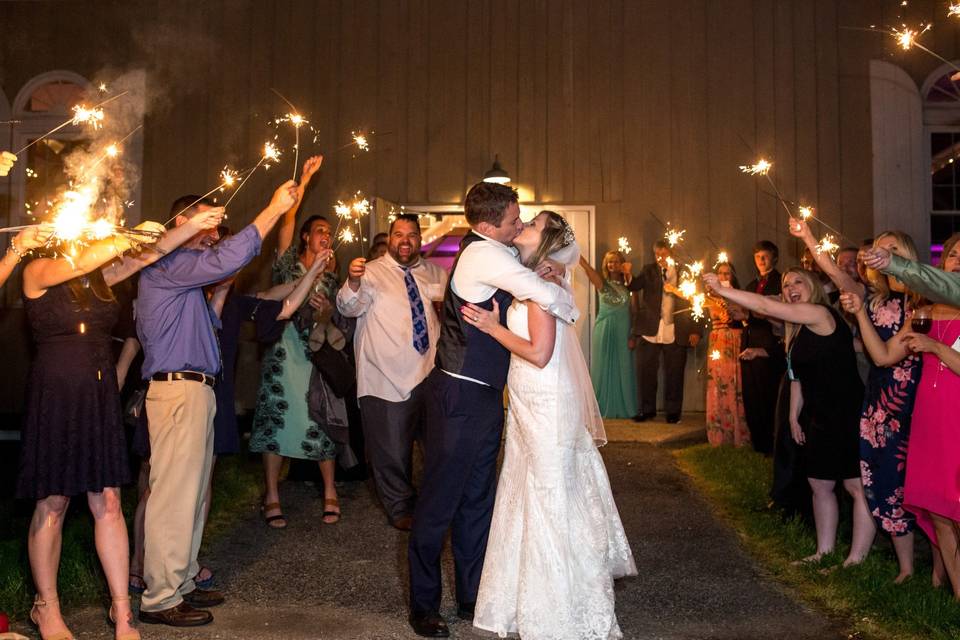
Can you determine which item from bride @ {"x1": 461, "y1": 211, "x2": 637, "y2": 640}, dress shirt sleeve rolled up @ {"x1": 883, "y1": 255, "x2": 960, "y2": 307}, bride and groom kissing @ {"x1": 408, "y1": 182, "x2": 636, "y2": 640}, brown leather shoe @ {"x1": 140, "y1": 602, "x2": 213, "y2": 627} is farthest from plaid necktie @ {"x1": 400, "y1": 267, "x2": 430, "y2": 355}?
dress shirt sleeve rolled up @ {"x1": 883, "y1": 255, "x2": 960, "y2": 307}

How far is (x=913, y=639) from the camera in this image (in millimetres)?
4312

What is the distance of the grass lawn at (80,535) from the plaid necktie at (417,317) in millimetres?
1851

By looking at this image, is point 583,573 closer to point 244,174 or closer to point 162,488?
point 162,488

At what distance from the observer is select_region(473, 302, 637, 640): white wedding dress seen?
414 centimetres

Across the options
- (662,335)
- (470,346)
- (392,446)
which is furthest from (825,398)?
(662,335)

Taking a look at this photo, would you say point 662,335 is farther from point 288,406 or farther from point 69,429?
point 69,429

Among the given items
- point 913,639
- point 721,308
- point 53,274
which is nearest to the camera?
point 53,274

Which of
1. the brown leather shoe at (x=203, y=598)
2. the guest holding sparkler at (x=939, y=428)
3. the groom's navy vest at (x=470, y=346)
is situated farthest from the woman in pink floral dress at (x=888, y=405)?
the brown leather shoe at (x=203, y=598)

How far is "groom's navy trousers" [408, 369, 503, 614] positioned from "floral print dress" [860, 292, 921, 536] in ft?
7.30

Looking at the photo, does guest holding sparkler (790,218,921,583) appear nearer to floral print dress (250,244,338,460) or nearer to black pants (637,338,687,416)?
floral print dress (250,244,338,460)

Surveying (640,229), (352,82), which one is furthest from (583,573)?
(352,82)

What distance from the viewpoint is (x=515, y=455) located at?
4.43 metres

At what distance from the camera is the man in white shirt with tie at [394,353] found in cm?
646

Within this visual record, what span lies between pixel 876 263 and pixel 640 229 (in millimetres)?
7995
